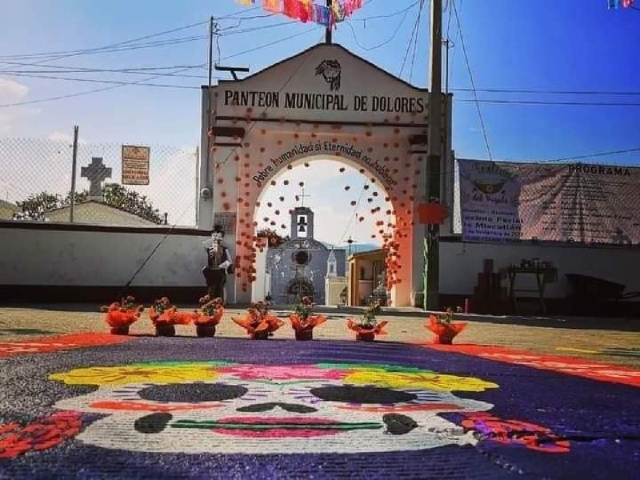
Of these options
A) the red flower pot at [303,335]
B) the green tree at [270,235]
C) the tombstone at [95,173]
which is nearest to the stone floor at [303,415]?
the red flower pot at [303,335]

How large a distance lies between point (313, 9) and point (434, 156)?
12.1 feet

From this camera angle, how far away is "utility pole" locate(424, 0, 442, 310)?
37.8 ft

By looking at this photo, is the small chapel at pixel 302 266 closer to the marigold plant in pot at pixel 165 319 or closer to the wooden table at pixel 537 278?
the wooden table at pixel 537 278

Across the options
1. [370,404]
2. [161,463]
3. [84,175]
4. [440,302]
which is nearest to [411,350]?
[370,404]

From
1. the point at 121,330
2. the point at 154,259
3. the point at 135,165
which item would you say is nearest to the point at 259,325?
the point at 121,330

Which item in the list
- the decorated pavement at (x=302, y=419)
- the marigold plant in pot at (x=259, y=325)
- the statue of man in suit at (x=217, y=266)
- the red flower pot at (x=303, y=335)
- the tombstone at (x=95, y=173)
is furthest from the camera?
the tombstone at (x=95, y=173)

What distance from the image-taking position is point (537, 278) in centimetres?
1288

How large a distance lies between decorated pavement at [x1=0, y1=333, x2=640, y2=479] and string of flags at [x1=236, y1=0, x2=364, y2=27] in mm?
9264

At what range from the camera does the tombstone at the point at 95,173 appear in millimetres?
12367

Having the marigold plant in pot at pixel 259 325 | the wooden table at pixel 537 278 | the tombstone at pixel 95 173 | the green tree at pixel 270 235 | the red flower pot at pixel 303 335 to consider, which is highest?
the tombstone at pixel 95 173

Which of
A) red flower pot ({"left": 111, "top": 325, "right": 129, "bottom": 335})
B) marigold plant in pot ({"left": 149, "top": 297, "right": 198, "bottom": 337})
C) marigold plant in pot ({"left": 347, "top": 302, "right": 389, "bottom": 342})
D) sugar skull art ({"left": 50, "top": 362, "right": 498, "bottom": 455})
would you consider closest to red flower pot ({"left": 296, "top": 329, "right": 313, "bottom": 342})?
marigold plant in pot ({"left": 347, "top": 302, "right": 389, "bottom": 342})

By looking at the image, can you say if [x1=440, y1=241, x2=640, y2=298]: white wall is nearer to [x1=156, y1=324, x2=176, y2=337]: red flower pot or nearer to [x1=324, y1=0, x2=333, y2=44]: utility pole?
[x1=324, y1=0, x2=333, y2=44]: utility pole

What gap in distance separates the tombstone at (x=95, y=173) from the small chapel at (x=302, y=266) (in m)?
15.0

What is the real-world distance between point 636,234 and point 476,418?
1202cm
